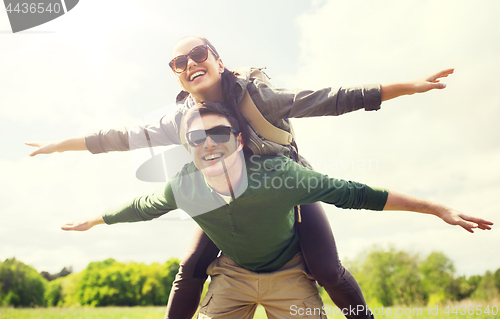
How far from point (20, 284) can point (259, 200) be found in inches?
1877

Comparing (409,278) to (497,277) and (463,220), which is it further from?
(463,220)

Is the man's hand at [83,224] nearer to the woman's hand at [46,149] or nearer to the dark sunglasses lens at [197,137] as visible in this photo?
the woman's hand at [46,149]

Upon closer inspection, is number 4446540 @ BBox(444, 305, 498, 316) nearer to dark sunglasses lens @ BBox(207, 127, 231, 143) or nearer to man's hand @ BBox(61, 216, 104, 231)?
dark sunglasses lens @ BBox(207, 127, 231, 143)

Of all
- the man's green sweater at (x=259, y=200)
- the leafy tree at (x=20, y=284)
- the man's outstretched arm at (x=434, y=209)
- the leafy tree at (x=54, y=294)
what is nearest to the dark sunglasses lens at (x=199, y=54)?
the man's green sweater at (x=259, y=200)

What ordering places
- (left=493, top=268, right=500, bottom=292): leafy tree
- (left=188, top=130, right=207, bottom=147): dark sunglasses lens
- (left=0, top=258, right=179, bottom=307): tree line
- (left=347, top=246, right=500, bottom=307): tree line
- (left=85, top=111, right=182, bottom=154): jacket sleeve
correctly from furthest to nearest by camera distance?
(left=0, top=258, right=179, bottom=307): tree line, (left=347, top=246, right=500, bottom=307): tree line, (left=493, top=268, right=500, bottom=292): leafy tree, (left=85, top=111, right=182, bottom=154): jacket sleeve, (left=188, top=130, right=207, bottom=147): dark sunglasses lens

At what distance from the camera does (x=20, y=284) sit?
38.3 meters

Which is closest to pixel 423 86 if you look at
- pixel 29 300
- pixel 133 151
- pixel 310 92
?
pixel 310 92

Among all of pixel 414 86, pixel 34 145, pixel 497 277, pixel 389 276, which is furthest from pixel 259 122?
pixel 389 276

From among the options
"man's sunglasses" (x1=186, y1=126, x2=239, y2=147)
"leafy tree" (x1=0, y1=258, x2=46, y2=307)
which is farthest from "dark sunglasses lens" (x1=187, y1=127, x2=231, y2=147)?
"leafy tree" (x1=0, y1=258, x2=46, y2=307)

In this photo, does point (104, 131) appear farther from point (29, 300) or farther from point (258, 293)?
point (29, 300)

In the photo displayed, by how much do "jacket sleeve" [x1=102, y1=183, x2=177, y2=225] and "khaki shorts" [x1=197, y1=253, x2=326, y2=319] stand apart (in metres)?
0.89

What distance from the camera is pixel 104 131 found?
11.2 ft

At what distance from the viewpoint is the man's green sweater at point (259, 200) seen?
2.58 meters

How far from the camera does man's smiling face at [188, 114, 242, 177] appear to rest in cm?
263
